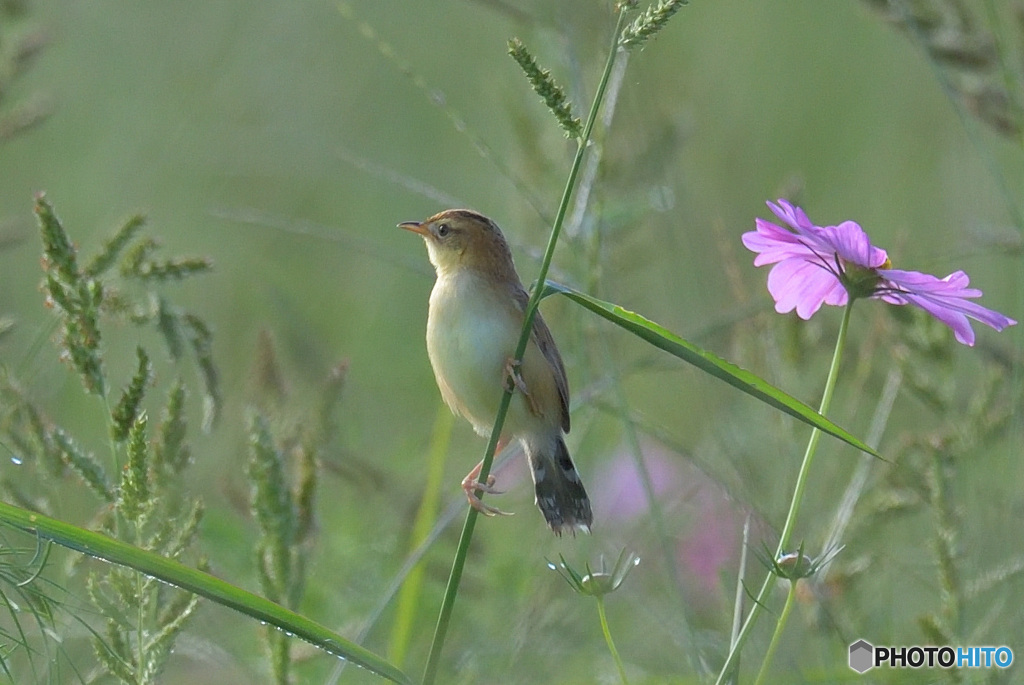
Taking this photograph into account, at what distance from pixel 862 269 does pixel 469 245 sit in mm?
1455

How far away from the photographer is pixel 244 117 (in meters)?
5.52

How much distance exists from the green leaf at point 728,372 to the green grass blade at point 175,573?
564 millimetres

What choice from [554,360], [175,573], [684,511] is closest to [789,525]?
[175,573]

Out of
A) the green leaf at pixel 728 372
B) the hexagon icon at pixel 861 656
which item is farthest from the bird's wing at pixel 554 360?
the green leaf at pixel 728 372

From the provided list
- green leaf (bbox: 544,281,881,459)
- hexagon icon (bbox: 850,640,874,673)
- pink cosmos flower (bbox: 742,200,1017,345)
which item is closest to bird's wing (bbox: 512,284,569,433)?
hexagon icon (bbox: 850,640,874,673)

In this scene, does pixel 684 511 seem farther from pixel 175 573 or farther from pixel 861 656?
pixel 175 573

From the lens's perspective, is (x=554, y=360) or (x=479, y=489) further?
(x=554, y=360)

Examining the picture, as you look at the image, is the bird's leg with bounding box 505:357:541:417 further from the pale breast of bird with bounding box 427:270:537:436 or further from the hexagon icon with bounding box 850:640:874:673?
the hexagon icon with bounding box 850:640:874:673

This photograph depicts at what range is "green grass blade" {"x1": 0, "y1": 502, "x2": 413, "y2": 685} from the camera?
1.61m

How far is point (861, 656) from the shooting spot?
9.08ft

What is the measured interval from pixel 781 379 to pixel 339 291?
2880mm

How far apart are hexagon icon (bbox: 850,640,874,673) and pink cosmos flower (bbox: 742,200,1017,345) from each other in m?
0.94

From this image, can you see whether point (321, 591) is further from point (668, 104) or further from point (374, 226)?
point (374, 226)

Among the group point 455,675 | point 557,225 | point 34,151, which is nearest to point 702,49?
point 34,151
